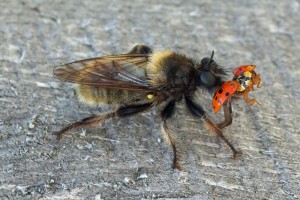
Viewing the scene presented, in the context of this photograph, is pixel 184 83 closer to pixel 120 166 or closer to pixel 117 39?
pixel 117 39

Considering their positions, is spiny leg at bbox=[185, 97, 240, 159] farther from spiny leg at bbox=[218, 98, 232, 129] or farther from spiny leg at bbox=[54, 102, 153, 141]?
spiny leg at bbox=[54, 102, 153, 141]

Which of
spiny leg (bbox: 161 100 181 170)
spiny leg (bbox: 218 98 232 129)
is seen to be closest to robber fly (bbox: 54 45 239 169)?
spiny leg (bbox: 161 100 181 170)

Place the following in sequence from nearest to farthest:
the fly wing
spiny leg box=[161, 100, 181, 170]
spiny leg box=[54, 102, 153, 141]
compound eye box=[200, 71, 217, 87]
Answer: spiny leg box=[161, 100, 181, 170] < spiny leg box=[54, 102, 153, 141] < the fly wing < compound eye box=[200, 71, 217, 87]

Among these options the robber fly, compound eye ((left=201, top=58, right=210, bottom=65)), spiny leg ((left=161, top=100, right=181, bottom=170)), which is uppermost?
compound eye ((left=201, top=58, right=210, bottom=65))

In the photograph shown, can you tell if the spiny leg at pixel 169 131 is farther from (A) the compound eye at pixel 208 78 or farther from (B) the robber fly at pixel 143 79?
(A) the compound eye at pixel 208 78

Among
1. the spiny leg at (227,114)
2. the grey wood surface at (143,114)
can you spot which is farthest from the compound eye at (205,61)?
the spiny leg at (227,114)

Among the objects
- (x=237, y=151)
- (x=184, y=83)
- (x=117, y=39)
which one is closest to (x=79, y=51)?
(x=117, y=39)
